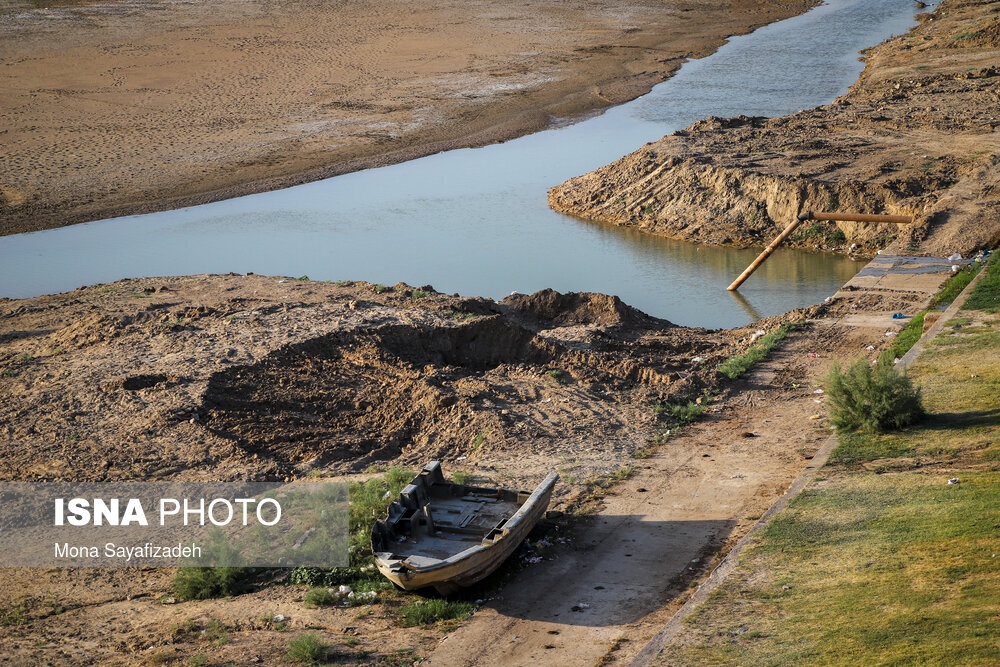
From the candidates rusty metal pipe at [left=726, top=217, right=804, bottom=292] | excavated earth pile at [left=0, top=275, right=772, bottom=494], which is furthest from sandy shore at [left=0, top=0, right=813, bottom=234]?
rusty metal pipe at [left=726, top=217, right=804, bottom=292]

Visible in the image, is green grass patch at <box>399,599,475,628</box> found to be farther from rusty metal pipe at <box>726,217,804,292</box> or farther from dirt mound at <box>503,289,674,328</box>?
rusty metal pipe at <box>726,217,804,292</box>

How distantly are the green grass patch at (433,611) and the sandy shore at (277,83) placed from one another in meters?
20.1

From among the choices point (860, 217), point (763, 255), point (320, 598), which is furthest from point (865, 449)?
point (860, 217)

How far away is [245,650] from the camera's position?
896cm

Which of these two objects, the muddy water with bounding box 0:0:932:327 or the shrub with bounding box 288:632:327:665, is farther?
the muddy water with bounding box 0:0:932:327

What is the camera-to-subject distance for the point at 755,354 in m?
15.7

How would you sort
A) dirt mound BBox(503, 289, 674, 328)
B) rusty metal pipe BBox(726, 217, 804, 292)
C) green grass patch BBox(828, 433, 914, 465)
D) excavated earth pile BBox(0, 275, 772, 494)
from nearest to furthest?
1. green grass patch BBox(828, 433, 914, 465)
2. excavated earth pile BBox(0, 275, 772, 494)
3. dirt mound BBox(503, 289, 674, 328)
4. rusty metal pipe BBox(726, 217, 804, 292)

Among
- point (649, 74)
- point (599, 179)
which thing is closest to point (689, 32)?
point (649, 74)

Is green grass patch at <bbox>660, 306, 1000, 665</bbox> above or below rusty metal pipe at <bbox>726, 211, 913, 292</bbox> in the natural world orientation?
below

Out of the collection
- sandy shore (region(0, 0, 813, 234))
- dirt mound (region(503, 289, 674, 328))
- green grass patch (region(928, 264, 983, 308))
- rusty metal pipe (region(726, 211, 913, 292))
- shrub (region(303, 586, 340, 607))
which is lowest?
shrub (region(303, 586, 340, 607))

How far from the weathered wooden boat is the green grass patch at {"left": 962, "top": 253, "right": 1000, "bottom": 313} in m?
8.06

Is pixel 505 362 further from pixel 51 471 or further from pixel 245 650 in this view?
pixel 245 650

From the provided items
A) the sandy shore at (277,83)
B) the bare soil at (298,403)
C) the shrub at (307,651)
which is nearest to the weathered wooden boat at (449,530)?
the bare soil at (298,403)

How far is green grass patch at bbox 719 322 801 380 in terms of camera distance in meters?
15.1
